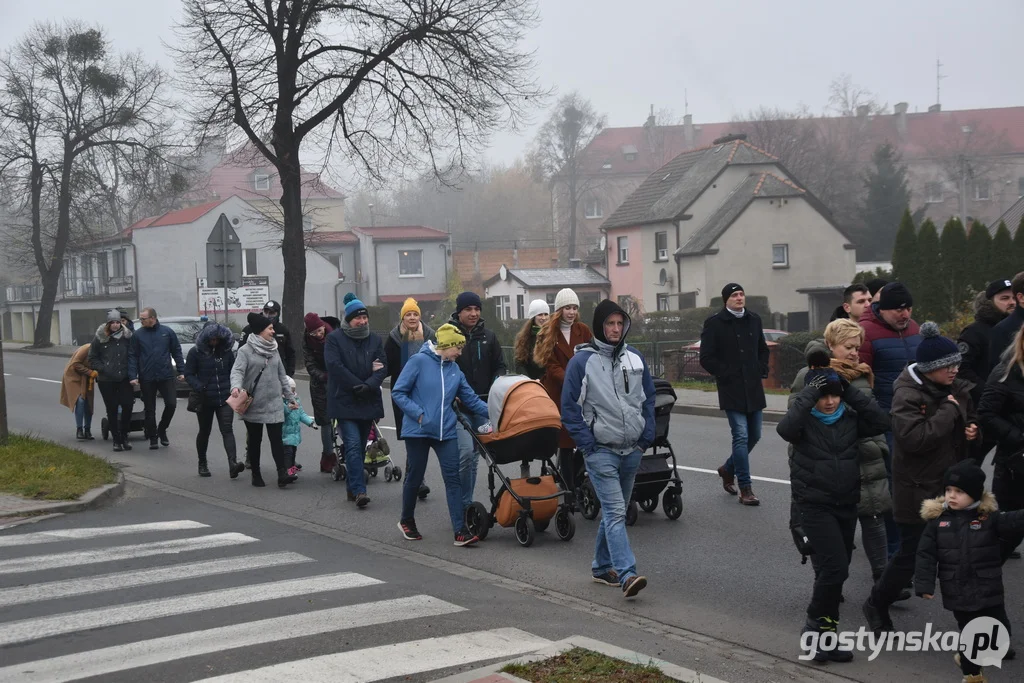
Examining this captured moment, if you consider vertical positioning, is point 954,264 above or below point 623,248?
below

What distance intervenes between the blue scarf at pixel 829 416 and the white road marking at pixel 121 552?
536 centimetres

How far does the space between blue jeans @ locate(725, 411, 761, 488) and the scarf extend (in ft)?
16.5

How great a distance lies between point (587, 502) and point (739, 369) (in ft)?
5.96

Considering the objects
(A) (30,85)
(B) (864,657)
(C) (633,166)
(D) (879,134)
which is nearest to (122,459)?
(B) (864,657)

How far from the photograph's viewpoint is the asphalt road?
660 cm

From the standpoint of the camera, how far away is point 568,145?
92.6 m

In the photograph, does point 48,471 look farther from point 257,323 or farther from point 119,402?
point 119,402

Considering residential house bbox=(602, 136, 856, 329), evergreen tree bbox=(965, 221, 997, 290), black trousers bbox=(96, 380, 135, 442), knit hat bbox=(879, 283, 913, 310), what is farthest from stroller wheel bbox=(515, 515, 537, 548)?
residential house bbox=(602, 136, 856, 329)

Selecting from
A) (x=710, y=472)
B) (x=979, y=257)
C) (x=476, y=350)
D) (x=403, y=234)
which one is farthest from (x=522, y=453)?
(x=403, y=234)

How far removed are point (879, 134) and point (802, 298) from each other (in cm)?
5307

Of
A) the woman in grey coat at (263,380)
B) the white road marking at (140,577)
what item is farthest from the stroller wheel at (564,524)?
the woman in grey coat at (263,380)

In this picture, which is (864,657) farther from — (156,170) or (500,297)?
(500,297)

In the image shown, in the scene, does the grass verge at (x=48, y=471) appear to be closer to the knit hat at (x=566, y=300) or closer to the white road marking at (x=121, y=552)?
the white road marking at (x=121, y=552)

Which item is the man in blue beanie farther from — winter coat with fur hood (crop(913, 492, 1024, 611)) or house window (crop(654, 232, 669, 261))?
house window (crop(654, 232, 669, 261))
